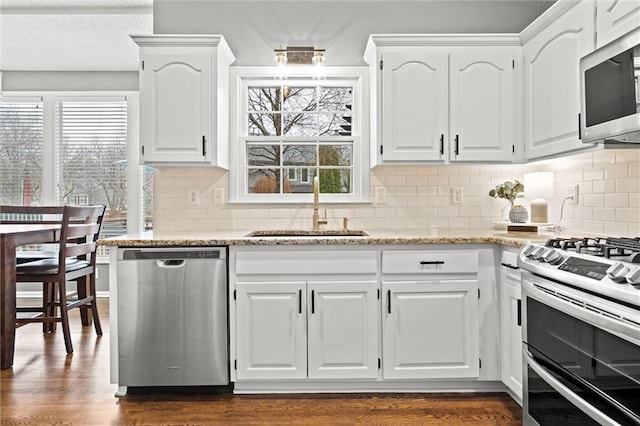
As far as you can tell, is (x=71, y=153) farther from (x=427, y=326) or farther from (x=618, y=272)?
(x=618, y=272)

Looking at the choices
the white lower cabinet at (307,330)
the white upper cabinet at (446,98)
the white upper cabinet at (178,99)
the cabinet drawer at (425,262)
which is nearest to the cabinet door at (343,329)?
the white lower cabinet at (307,330)

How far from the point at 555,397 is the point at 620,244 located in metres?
0.62

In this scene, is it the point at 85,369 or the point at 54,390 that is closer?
the point at 54,390

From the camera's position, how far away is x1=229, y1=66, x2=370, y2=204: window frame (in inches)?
133

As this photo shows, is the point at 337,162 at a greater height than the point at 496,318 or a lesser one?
greater

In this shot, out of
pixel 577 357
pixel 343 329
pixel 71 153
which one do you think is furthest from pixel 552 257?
pixel 71 153

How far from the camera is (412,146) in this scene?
300 cm

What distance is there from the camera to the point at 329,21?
11.2 feet

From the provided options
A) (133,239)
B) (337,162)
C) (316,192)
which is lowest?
(133,239)

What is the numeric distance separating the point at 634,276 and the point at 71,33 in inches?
186

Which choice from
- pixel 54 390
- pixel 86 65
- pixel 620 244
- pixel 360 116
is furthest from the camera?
pixel 86 65

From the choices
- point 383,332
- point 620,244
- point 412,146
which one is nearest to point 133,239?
point 383,332

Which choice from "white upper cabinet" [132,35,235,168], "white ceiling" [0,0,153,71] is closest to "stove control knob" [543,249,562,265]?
"white upper cabinet" [132,35,235,168]

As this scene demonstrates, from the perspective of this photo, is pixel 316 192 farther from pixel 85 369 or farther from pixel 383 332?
pixel 85 369
